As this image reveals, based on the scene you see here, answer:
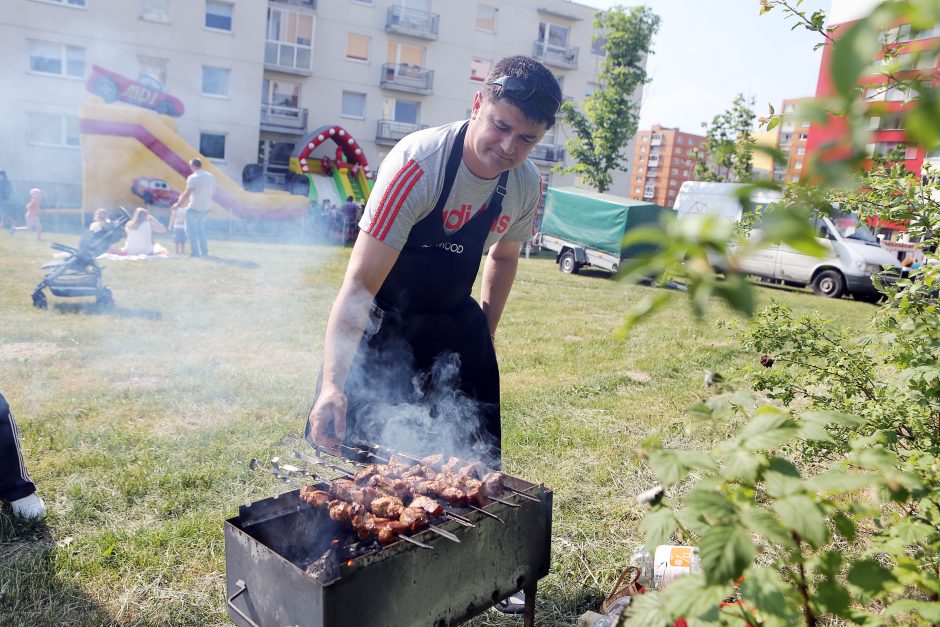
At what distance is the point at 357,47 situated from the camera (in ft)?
94.7

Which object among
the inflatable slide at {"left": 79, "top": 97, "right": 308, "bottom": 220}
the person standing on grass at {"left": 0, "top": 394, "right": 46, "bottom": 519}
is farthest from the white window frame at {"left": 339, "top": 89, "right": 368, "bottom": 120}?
Result: the person standing on grass at {"left": 0, "top": 394, "right": 46, "bottom": 519}

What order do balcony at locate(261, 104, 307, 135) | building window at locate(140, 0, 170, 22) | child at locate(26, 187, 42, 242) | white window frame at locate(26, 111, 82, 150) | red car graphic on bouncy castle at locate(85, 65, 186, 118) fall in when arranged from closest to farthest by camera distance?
child at locate(26, 187, 42, 242), red car graphic on bouncy castle at locate(85, 65, 186, 118), white window frame at locate(26, 111, 82, 150), building window at locate(140, 0, 170, 22), balcony at locate(261, 104, 307, 135)

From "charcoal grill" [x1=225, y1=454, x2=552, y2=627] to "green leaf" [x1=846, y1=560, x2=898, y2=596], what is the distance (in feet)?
4.26

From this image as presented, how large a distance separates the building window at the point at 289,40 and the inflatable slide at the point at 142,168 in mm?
8258

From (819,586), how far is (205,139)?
2746 centimetres

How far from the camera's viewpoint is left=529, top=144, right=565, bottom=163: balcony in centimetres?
3308

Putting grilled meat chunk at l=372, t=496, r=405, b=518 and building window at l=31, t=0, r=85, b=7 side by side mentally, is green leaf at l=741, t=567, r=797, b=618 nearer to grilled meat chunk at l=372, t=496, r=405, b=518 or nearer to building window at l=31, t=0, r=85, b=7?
grilled meat chunk at l=372, t=496, r=405, b=518

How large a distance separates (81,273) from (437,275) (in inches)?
297

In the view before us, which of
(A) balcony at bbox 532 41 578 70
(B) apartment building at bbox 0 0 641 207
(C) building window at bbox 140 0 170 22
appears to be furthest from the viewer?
(A) balcony at bbox 532 41 578 70

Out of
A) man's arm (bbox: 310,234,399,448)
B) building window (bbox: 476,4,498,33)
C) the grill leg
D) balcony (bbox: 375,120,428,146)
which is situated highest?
building window (bbox: 476,4,498,33)

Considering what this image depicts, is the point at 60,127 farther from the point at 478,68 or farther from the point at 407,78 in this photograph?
the point at 478,68

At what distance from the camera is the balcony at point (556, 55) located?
32875 millimetres

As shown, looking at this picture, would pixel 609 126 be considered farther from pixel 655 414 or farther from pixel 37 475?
pixel 37 475

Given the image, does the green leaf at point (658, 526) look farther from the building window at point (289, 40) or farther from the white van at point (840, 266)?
the building window at point (289, 40)
